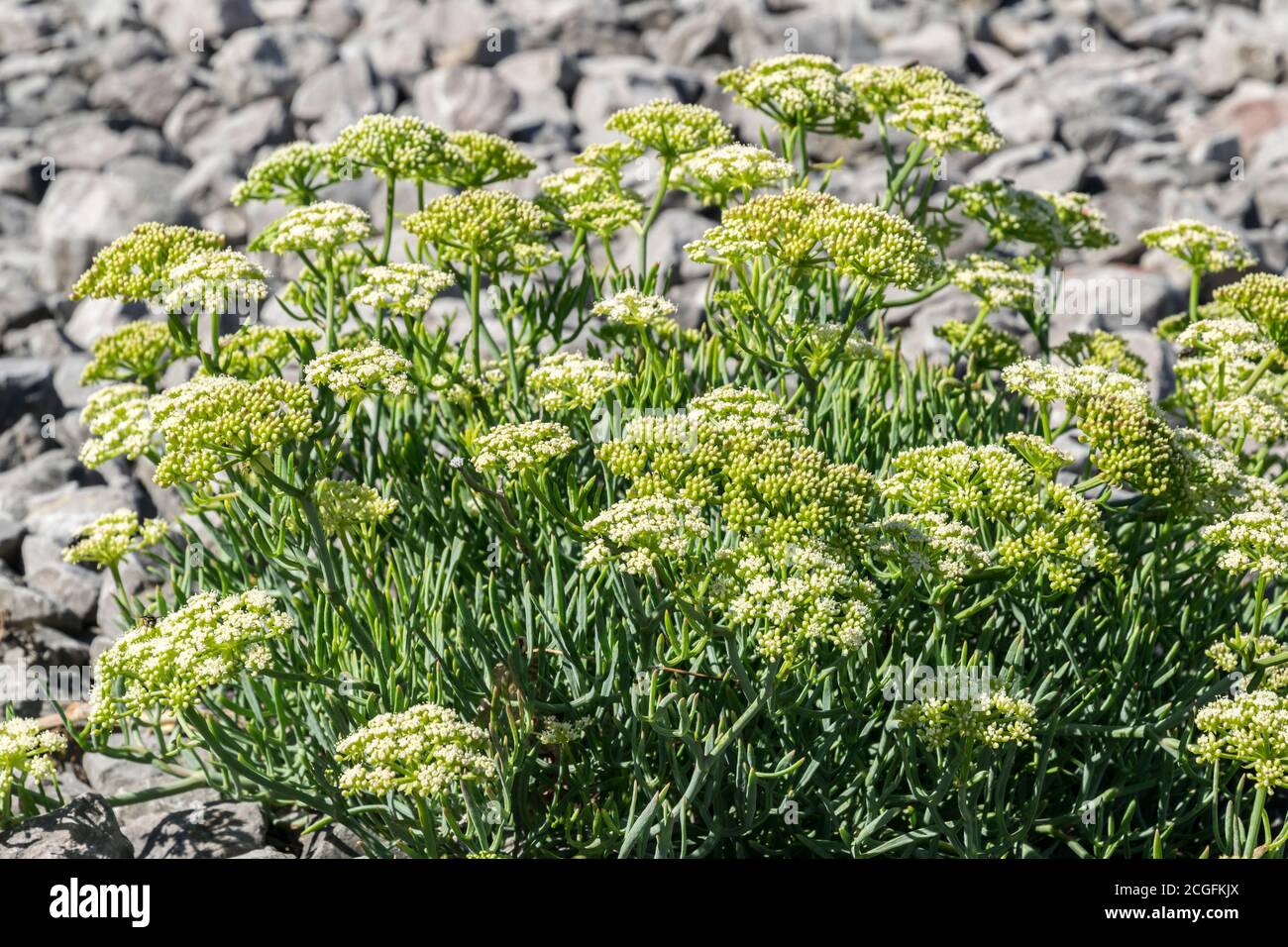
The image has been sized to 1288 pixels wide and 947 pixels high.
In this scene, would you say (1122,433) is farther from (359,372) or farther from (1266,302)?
(359,372)

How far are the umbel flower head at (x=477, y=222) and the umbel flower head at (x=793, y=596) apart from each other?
1882 millimetres

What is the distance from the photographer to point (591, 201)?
584 cm

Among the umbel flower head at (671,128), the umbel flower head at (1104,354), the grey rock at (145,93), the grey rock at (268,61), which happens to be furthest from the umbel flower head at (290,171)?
the grey rock at (145,93)

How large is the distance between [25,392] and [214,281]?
496cm

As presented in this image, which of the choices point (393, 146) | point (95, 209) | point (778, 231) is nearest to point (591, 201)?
point (393, 146)

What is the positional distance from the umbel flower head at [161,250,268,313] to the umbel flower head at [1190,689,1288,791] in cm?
320

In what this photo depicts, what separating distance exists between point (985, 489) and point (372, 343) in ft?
6.56

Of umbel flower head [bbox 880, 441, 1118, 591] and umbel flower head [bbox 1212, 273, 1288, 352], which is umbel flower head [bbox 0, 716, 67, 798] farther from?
umbel flower head [bbox 1212, 273, 1288, 352]

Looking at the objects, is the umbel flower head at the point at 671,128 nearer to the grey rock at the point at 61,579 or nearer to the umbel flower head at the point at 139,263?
the umbel flower head at the point at 139,263

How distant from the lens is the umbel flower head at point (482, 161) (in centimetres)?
564

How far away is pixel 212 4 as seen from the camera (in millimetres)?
14328

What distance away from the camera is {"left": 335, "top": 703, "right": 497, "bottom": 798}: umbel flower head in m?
3.54

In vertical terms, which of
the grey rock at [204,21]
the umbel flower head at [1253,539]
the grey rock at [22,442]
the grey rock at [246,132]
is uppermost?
the umbel flower head at [1253,539]

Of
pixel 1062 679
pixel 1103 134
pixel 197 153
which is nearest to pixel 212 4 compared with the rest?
pixel 197 153
